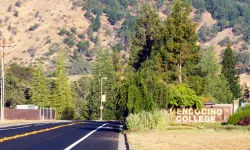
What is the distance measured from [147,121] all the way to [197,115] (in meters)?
18.4

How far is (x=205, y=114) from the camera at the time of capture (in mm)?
62094

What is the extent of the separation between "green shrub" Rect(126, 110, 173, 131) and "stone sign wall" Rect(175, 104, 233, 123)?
15.3 meters

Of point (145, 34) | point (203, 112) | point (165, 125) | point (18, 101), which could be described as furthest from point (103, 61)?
point (165, 125)

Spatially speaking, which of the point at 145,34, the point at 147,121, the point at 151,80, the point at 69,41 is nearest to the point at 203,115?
the point at 151,80

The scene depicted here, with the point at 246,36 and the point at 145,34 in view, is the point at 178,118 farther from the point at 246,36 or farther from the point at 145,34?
the point at 246,36

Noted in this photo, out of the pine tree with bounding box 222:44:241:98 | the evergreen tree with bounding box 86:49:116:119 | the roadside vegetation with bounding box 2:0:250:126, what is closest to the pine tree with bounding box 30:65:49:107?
the roadside vegetation with bounding box 2:0:250:126

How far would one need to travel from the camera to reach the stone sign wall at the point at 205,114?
60875 mm

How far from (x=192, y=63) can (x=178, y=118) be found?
1104cm

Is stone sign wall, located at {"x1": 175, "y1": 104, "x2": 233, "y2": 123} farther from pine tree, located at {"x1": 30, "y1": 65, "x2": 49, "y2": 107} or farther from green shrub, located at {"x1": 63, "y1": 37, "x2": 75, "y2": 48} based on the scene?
green shrub, located at {"x1": 63, "y1": 37, "x2": 75, "y2": 48}

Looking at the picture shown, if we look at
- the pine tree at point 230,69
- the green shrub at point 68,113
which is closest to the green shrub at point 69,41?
the green shrub at point 68,113

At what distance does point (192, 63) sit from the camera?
70500 mm

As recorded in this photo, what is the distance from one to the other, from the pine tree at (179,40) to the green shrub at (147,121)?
23676mm

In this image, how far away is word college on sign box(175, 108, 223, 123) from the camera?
6081 cm

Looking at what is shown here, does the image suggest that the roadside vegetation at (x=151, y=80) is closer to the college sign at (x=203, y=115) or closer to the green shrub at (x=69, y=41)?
the college sign at (x=203, y=115)
